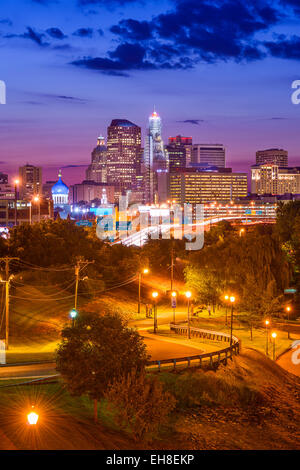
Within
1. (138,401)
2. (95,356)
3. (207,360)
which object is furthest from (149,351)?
(95,356)

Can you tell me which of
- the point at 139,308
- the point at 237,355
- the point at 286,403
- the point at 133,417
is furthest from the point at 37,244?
the point at 133,417

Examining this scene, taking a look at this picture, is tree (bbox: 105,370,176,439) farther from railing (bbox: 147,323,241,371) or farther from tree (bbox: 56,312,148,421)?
railing (bbox: 147,323,241,371)

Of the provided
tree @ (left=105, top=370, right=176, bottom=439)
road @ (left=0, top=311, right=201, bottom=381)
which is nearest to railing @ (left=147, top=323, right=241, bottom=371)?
road @ (left=0, top=311, right=201, bottom=381)

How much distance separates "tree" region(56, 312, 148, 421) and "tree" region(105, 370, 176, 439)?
0.56 metres

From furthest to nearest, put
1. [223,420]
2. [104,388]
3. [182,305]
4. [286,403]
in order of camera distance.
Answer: [182,305] → [286,403] → [223,420] → [104,388]

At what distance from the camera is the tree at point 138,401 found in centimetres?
2400

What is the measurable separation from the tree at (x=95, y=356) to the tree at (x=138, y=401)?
56cm

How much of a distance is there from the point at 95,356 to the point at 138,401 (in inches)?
99.9

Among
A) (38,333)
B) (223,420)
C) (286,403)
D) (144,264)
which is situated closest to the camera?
(223,420)

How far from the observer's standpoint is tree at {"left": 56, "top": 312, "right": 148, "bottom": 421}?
24.7m

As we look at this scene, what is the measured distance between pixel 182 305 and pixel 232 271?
29.3 ft

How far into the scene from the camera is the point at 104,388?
25.0 m

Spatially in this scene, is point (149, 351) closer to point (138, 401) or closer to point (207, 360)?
point (207, 360)
